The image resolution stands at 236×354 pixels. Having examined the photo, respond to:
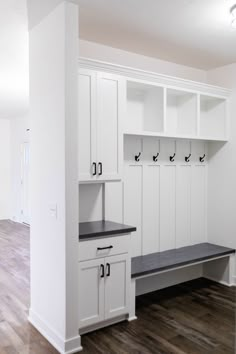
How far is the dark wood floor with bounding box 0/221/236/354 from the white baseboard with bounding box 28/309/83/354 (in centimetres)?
5

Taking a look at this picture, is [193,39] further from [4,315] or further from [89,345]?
[4,315]

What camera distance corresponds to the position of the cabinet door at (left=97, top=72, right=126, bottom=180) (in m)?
3.06

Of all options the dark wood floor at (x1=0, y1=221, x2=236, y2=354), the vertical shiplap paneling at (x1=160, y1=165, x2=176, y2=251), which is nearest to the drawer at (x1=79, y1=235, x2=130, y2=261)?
the dark wood floor at (x1=0, y1=221, x2=236, y2=354)

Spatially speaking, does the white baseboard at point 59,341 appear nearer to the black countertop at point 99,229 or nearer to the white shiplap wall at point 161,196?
the black countertop at point 99,229

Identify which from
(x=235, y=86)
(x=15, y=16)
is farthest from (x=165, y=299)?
(x=15, y=16)

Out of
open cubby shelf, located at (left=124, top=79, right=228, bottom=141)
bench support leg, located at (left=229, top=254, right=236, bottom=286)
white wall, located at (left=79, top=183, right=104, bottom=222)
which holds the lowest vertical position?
bench support leg, located at (left=229, top=254, right=236, bottom=286)

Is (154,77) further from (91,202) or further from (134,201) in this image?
(91,202)

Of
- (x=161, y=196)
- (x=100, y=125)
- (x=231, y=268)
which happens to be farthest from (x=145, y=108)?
(x=231, y=268)

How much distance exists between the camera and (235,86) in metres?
4.15

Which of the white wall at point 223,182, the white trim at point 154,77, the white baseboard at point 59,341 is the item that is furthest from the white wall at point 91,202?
the white wall at point 223,182

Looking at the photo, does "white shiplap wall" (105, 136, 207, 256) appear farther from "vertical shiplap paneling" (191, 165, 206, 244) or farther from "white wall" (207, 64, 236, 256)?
"white wall" (207, 64, 236, 256)

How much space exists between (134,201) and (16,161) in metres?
6.19

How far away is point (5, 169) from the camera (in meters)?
9.44

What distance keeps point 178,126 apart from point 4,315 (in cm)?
279
